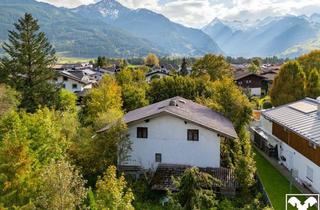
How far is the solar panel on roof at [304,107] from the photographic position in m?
31.4

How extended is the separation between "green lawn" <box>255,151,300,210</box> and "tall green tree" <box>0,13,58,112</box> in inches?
955

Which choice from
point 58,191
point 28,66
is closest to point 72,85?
point 28,66

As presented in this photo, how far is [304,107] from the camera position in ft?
108

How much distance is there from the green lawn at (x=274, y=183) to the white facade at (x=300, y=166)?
3.30 ft

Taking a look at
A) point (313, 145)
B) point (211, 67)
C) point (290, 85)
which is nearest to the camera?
point (313, 145)

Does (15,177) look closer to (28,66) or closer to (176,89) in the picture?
(28,66)

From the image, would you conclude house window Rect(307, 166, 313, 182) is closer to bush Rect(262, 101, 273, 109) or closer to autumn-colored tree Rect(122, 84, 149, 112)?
autumn-colored tree Rect(122, 84, 149, 112)

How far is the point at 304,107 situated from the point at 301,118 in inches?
129

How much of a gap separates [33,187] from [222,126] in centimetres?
1551

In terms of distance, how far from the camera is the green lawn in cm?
2453

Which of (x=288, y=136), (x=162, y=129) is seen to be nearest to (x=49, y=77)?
(x=162, y=129)

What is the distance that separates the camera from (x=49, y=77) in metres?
43.5

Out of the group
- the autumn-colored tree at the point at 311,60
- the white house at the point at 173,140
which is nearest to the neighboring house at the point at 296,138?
the white house at the point at 173,140

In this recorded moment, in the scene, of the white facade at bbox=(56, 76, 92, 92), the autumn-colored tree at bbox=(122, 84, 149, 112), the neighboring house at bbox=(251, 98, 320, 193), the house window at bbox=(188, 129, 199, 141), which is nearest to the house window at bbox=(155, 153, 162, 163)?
the house window at bbox=(188, 129, 199, 141)
